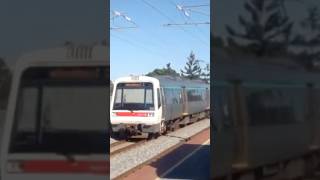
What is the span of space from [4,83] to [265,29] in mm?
892

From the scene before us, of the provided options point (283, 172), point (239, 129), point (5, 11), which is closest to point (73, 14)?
point (5, 11)

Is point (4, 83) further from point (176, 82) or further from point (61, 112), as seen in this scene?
point (176, 82)

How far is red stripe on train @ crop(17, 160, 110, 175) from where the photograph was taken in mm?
1578

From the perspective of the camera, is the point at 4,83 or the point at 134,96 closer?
the point at 4,83

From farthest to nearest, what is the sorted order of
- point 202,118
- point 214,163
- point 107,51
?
point 202,118
point 107,51
point 214,163

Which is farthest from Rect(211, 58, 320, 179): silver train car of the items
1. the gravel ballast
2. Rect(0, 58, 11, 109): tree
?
the gravel ballast

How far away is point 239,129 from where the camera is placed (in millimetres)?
1472

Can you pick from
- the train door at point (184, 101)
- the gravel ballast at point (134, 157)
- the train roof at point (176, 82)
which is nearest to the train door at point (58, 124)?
the gravel ballast at point (134, 157)

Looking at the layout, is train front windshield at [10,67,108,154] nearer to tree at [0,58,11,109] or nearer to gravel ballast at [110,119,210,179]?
tree at [0,58,11,109]

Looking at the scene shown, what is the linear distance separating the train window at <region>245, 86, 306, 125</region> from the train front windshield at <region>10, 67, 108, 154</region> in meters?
0.50

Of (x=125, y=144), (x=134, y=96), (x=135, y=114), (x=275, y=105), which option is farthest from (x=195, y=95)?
(x=275, y=105)

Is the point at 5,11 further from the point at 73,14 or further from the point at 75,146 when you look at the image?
the point at 75,146

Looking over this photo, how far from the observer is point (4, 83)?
1.61 metres

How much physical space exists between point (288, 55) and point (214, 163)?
41 centimetres
